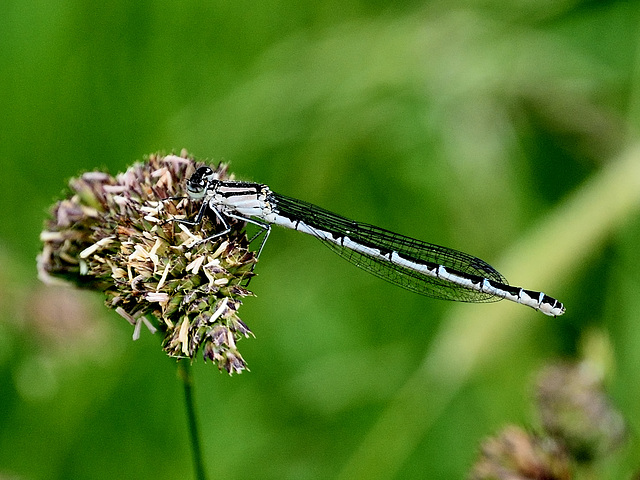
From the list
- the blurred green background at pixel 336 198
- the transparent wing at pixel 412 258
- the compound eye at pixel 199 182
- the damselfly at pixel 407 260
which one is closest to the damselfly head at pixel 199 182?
the compound eye at pixel 199 182

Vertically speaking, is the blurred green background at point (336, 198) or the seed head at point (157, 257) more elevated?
the blurred green background at point (336, 198)

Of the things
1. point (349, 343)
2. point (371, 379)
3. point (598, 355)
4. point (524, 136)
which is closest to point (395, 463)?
point (371, 379)

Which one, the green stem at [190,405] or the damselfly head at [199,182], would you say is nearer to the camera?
the green stem at [190,405]

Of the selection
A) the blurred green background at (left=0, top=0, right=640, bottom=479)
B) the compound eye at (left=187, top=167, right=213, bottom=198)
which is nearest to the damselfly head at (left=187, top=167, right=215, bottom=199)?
the compound eye at (left=187, top=167, right=213, bottom=198)

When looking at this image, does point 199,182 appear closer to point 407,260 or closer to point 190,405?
point 190,405

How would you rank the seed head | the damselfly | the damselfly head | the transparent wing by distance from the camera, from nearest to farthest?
the seed head, the damselfly head, the damselfly, the transparent wing

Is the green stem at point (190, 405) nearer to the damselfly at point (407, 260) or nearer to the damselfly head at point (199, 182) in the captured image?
the damselfly head at point (199, 182)

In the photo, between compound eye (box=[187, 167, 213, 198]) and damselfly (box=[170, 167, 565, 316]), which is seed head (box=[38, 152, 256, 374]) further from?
damselfly (box=[170, 167, 565, 316])
